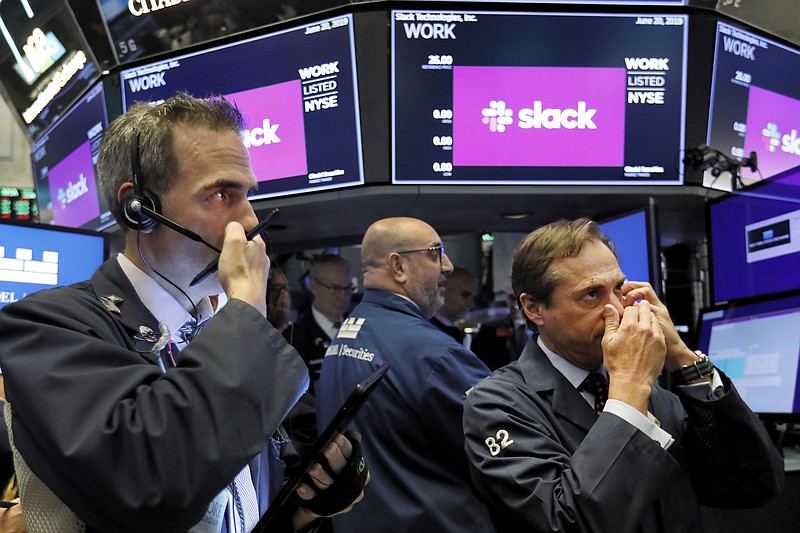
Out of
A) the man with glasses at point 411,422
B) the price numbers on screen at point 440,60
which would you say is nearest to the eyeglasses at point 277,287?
the man with glasses at point 411,422

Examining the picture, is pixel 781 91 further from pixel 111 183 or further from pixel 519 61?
pixel 111 183

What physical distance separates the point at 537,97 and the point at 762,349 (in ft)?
4.42

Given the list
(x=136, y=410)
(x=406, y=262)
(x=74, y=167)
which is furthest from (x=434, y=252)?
(x=74, y=167)

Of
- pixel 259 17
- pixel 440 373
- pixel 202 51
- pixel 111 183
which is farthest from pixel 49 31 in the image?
pixel 111 183

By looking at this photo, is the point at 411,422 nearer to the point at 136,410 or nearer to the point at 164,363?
the point at 164,363

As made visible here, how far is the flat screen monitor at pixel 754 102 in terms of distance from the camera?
3.49m

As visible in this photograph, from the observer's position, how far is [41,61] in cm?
481

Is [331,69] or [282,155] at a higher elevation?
[331,69]

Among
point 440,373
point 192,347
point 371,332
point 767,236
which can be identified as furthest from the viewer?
point 767,236

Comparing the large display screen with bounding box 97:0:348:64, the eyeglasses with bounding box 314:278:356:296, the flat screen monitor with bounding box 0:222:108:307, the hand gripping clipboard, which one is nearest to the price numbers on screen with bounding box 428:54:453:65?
the large display screen with bounding box 97:0:348:64

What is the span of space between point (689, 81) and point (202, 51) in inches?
84.2

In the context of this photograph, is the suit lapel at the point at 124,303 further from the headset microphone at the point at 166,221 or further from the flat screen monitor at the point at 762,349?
the flat screen monitor at the point at 762,349

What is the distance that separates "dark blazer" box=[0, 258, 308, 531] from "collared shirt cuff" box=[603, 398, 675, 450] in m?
0.81

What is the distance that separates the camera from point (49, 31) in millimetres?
4547
